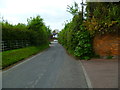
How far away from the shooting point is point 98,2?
1030cm

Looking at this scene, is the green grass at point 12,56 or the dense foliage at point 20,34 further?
the dense foliage at point 20,34

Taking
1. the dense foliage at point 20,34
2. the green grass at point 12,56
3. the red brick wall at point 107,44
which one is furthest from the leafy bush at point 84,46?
the dense foliage at point 20,34

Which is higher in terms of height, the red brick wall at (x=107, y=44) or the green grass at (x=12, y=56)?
the red brick wall at (x=107, y=44)

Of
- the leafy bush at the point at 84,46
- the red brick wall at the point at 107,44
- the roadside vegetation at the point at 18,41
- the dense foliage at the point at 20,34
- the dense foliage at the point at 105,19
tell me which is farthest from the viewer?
the dense foliage at the point at 20,34

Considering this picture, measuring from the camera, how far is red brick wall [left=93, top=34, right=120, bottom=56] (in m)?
10.0

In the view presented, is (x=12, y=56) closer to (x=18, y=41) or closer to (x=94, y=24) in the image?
(x=18, y=41)

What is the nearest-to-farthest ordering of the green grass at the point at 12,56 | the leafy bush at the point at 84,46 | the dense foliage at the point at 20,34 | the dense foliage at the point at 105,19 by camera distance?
the green grass at the point at 12,56
the dense foliage at the point at 105,19
the leafy bush at the point at 84,46
the dense foliage at the point at 20,34

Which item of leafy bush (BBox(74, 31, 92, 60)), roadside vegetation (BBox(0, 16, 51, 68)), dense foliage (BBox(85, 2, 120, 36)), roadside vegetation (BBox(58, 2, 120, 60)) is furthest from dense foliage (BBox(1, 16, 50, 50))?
dense foliage (BBox(85, 2, 120, 36))

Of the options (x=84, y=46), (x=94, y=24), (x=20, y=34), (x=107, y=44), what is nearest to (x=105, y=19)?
(x=94, y=24)

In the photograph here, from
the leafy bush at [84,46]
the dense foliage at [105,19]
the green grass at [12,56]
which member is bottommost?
the green grass at [12,56]

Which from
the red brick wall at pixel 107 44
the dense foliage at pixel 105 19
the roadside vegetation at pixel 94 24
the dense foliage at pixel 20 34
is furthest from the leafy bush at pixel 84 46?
the dense foliage at pixel 20 34

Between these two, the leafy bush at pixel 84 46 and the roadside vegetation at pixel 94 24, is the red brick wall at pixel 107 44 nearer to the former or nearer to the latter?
the roadside vegetation at pixel 94 24

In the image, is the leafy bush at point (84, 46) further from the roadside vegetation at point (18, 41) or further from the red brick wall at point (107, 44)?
the roadside vegetation at point (18, 41)

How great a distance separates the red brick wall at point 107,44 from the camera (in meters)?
10.0
